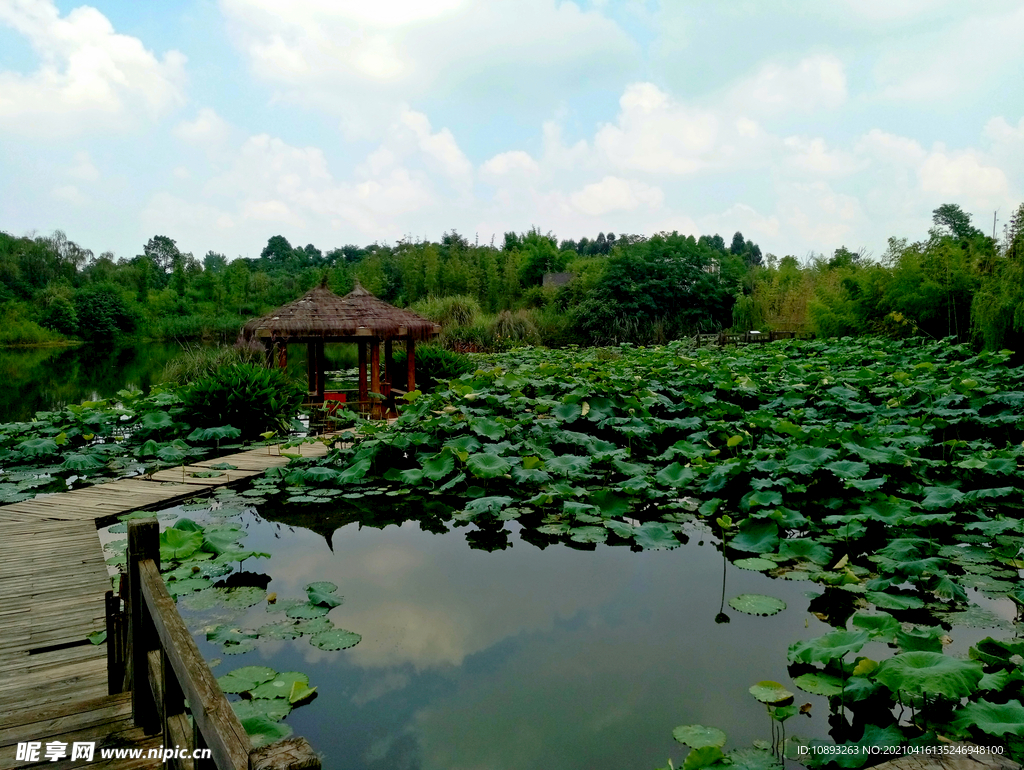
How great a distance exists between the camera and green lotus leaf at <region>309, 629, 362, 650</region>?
327cm

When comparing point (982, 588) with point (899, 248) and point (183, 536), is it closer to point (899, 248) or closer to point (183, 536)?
point (183, 536)

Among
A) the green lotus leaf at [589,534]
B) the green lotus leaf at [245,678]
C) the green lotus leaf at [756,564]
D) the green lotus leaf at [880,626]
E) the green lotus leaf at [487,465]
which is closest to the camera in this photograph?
the green lotus leaf at [880,626]

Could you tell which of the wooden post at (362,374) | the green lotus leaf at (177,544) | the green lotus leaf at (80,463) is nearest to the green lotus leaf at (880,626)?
the green lotus leaf at (177,544)

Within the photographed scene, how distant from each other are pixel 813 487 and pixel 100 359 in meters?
27.4

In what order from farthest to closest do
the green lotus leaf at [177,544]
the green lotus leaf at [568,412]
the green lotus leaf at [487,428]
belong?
the green lotus leaf at [568,412], the green lotus leaf at [487,428], the green lotus leaf at [177,544]

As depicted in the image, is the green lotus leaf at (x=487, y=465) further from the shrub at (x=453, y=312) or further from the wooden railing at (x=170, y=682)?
the shrub at (x=453, y=312)

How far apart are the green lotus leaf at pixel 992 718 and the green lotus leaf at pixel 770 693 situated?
626 mm

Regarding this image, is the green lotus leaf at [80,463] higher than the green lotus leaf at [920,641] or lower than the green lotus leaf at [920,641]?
lower

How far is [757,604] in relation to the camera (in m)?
3.56


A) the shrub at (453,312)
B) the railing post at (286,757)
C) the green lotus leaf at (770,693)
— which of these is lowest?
the green lotus leaf at (770,693)

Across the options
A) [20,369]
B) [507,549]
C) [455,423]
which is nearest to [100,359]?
[20,369]

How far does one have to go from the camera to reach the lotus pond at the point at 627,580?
2.59m

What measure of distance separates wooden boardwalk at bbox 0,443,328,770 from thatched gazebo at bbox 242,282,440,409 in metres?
3.52

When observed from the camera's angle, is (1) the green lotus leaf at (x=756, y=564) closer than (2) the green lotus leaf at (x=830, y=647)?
No
